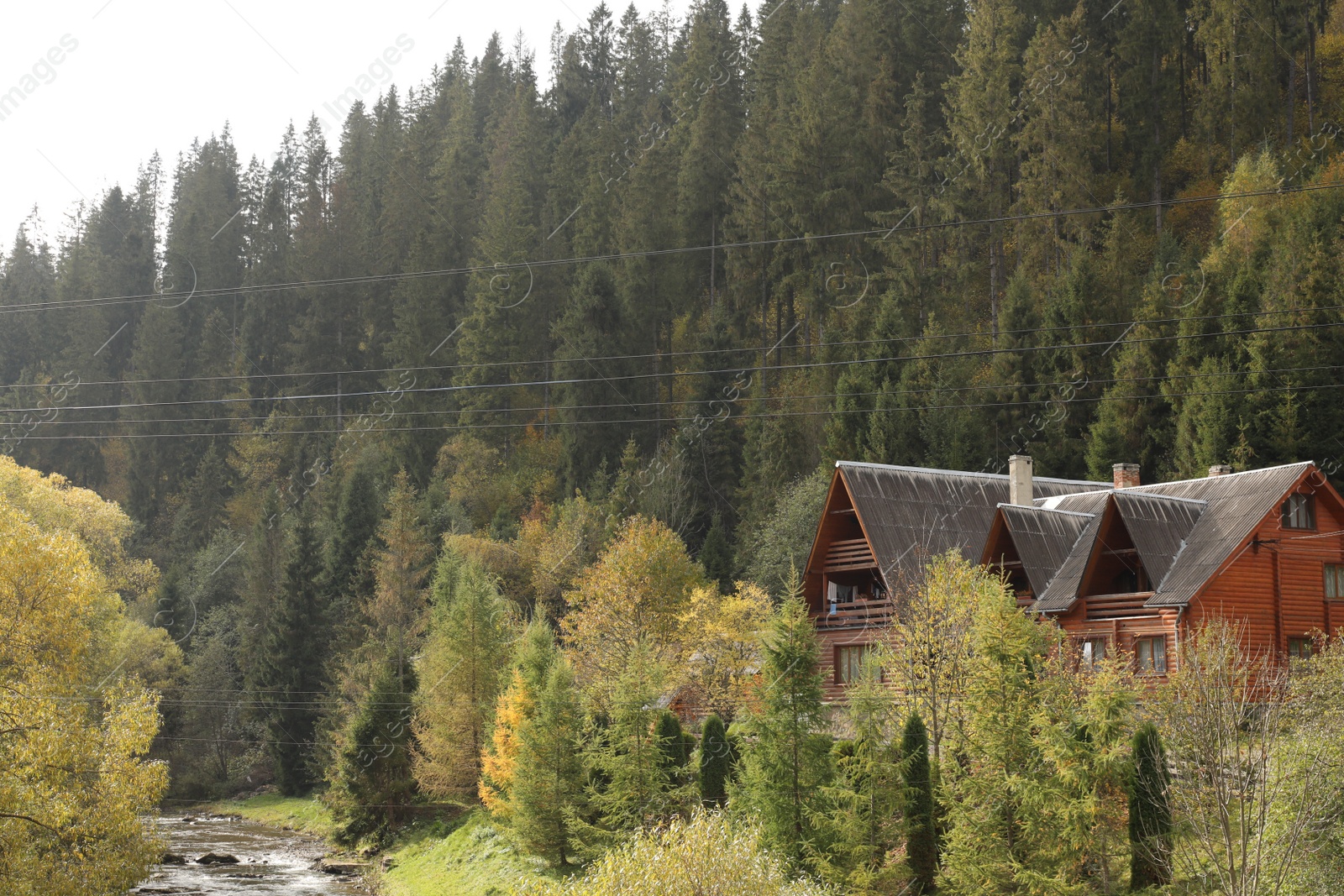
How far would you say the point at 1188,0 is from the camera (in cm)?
7038

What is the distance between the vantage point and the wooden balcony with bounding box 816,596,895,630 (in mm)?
40562

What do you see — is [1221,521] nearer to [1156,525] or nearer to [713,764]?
[1156,525]

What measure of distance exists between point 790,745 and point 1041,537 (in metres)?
14.3

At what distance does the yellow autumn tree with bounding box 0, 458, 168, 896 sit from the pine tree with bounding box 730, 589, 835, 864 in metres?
15.8

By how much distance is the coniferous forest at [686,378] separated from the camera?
3484cm

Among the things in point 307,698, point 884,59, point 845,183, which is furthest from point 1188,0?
point 307,698

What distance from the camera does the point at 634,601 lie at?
5041cm

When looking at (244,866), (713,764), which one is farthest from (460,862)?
(713,764)

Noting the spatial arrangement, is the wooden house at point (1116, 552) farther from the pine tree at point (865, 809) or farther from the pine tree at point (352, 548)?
the pine tree at point (352, 548)

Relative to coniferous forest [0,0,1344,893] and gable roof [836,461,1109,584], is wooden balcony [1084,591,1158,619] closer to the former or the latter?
gable roof [836,461,1109,584]

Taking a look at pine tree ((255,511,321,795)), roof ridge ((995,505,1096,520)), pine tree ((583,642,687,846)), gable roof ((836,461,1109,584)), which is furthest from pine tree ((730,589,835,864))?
pine tree ((255,511,321,795))

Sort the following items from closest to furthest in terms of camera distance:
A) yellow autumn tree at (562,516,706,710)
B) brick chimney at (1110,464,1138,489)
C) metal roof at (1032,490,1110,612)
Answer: metal roof at (1032,490,1110,612), brick chimney at (1110,464,1138,489), yellow autumn tree at (562,516,706,710)

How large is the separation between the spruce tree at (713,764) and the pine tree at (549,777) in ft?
18.6

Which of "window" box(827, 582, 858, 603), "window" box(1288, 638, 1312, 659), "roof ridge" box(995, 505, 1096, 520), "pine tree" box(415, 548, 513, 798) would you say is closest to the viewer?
"window" box(1288, 638, 1312, 659)
